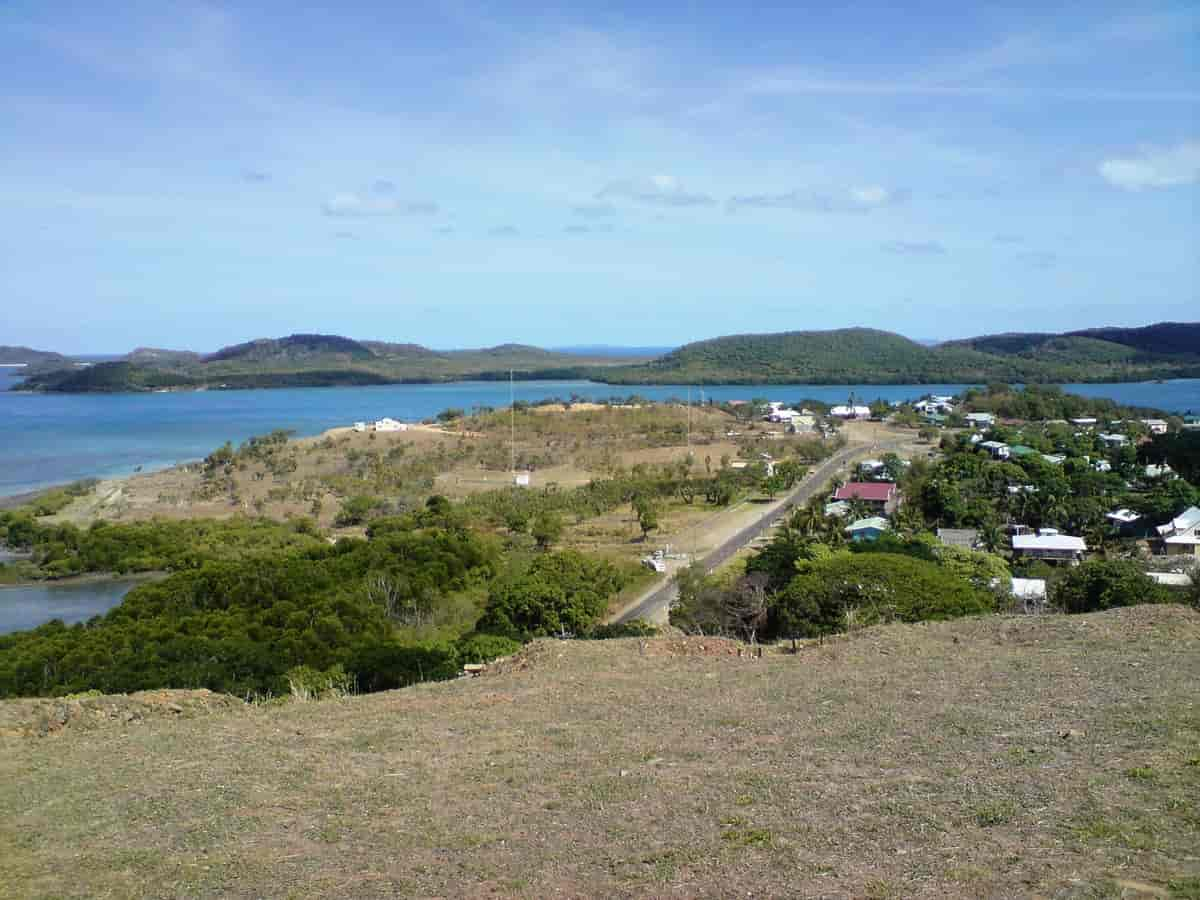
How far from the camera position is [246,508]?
45.3 meters

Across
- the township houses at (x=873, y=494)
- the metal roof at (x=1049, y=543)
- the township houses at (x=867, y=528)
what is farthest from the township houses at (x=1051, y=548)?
the township houses at (x=873, y=494)

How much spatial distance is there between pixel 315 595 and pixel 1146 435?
53838 millimetres

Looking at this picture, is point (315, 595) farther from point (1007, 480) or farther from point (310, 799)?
point (1007, 480)

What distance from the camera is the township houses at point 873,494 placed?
A: 127 ft

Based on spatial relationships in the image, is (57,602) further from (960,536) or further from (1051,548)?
(1051,548)

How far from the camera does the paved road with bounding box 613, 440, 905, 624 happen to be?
2444 cm

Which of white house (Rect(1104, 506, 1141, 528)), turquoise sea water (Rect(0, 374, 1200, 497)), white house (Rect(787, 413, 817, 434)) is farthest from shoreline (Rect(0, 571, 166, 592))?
white house (Rect(787, 413, 817, 434))

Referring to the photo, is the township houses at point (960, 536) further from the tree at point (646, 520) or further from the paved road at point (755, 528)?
the tree at point (646, 520)

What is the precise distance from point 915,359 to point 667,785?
15828 centimetres

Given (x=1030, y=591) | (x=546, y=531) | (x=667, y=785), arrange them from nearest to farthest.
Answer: (x=667, y=785) < (x=1030, y=591) < (x=546, y=531)

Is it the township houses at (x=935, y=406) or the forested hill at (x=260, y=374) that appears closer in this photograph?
the township houses at (x=935, y=406)

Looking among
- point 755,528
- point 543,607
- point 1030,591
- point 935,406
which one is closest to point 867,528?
point 755,528

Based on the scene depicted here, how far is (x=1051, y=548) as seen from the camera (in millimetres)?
29859

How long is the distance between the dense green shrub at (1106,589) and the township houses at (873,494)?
18.8 m
